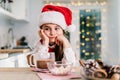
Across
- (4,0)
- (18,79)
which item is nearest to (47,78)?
(18,79)

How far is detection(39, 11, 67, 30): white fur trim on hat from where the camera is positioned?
154 cm

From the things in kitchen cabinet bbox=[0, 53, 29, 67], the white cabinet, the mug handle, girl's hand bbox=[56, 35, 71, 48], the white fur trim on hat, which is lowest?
kitchen cabinet bbox=[0, 53, 29, 67]

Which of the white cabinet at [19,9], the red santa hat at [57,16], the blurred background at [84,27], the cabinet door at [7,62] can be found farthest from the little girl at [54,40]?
the blurred background at [84,27]

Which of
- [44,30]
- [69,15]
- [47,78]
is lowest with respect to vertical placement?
[47,78]

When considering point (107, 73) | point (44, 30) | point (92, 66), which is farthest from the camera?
point (44, 30)

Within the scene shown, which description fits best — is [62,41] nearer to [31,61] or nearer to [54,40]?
[54,40]

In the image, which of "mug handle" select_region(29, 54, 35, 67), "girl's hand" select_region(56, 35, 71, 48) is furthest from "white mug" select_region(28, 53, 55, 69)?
"girl's hand" select_region(56, 35, 71, 48)

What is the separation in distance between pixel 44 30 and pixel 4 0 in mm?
2970

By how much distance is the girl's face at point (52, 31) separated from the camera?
4.83 feet

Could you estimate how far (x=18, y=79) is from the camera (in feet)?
3.47

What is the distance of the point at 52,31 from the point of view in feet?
4.85

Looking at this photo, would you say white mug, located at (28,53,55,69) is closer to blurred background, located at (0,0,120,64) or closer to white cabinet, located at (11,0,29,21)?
white cabinet, located at (11,0,29,21)

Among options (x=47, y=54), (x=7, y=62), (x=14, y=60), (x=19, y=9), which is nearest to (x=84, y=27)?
(x=19, y=9)

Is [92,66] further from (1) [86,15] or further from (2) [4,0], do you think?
(1) [86,15]
